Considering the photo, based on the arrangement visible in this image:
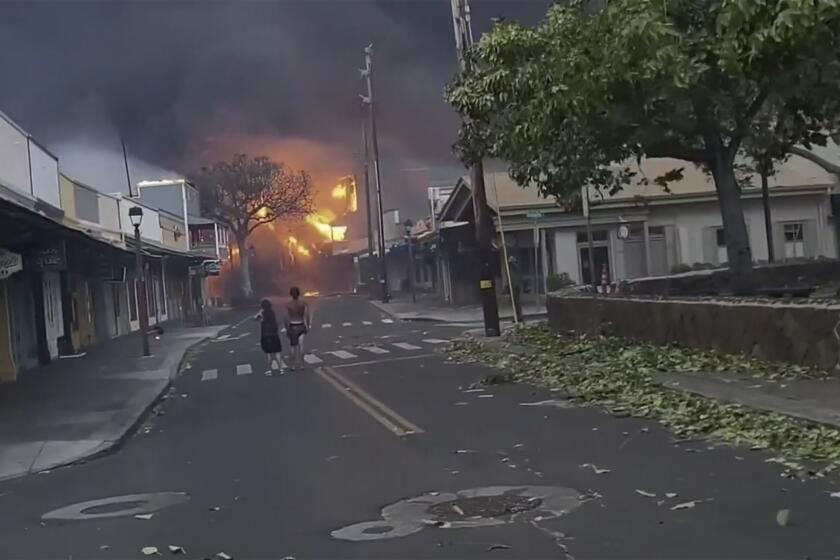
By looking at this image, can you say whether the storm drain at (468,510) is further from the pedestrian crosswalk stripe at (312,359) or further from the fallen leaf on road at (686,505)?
the pedestrian crosswalk stripe at (312,359)

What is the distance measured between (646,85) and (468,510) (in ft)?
31.7

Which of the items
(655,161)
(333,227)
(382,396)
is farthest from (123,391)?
(333,227)

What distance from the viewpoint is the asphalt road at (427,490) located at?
7.31 m

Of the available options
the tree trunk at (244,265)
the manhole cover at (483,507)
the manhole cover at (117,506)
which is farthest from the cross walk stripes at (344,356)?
the tree trunk at (244,265)

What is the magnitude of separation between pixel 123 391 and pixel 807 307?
41.2ft

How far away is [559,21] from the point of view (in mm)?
18391

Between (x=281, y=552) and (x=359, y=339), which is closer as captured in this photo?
(x=281, y=552)

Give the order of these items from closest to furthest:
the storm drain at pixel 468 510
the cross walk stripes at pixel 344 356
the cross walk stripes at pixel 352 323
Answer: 1. the storm drain at pixel 468 510
2. the cross walk stripes at pixel 344 356
3. the cross walk stripes at pixel 352 323

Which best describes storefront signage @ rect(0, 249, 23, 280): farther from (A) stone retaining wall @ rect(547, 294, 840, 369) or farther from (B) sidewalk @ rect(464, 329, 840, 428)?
(B) sidewalk @ rect(464, 329, 840, 428)

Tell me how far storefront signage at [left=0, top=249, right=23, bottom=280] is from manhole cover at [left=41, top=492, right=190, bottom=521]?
1311 centimetres

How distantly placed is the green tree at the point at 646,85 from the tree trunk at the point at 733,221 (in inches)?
0.8

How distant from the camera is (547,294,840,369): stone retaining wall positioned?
14.3m

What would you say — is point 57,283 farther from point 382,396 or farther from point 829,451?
point 829,451

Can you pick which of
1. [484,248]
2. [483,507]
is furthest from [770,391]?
[484,248]
